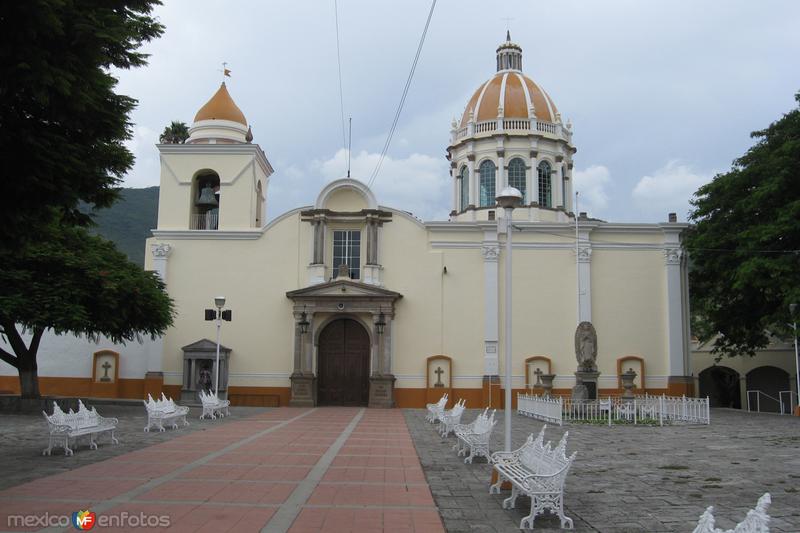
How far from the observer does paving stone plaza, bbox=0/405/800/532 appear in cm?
815

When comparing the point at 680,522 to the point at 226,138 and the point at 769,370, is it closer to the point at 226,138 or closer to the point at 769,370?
the point at 226,138

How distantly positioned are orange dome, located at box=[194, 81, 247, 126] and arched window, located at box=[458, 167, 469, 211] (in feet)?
37.0

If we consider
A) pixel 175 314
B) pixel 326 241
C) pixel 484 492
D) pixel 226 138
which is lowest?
pixel 484 492

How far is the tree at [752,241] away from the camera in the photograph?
2473 cm

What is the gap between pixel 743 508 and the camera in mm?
8781

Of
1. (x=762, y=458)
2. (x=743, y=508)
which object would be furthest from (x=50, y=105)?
(x=762, y=458)

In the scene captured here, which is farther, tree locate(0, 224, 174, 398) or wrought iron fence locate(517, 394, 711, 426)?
wrought iron fence locate(517, 394, 711, 426)

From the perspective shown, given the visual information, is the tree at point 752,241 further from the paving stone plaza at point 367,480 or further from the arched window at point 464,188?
the arched window at point 464,188

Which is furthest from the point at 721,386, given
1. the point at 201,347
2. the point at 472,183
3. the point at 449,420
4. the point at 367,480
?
the point at 367,480

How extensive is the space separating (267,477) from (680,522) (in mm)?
5801

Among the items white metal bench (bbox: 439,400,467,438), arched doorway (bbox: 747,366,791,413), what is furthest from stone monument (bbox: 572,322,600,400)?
arched doorway (bbox: 747,366,791,413)

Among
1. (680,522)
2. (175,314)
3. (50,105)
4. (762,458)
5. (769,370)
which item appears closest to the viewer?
(680,522)

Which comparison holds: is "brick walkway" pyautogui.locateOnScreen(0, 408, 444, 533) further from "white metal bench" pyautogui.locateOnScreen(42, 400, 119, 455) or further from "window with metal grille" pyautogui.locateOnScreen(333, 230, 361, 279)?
"window with metal grille" pyautogui.locateOnScreen(333, 230, 361, 279)

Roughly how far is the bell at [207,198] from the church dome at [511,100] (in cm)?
1374
